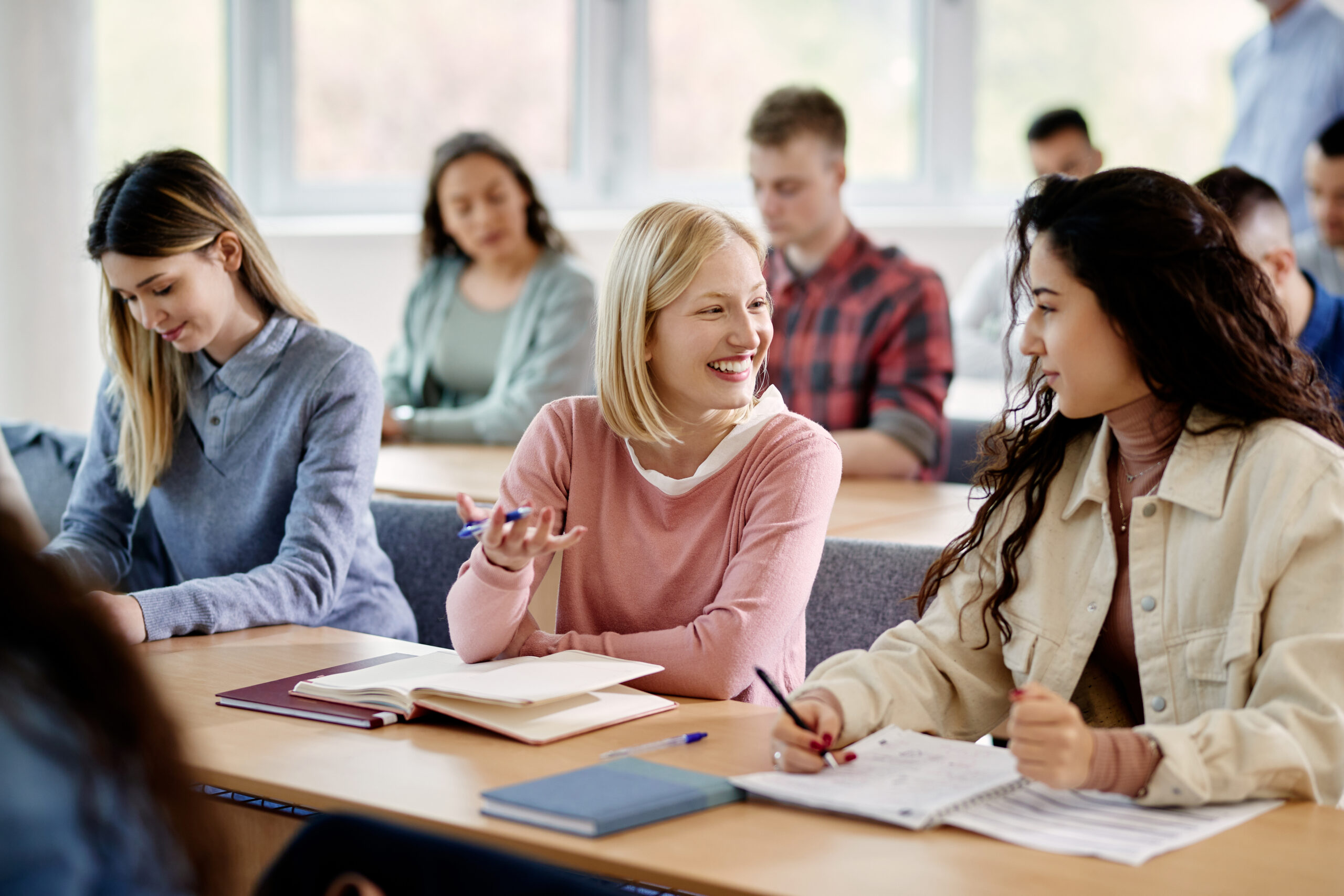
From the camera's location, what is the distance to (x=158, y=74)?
5066 millimetres

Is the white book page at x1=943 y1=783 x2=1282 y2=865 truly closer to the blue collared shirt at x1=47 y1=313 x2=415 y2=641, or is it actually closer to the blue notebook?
the blue notebook

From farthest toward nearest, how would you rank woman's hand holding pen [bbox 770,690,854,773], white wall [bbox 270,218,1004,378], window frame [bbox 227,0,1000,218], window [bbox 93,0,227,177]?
1. window frame [bbox 227,0,1000,218]
2. white wall [bbox 270,218,1004,378]
3. window [bbox 93,0,227,177]
4. woman's hand holding pen [bbox 770,690,854,773]

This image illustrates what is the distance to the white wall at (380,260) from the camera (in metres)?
5.20

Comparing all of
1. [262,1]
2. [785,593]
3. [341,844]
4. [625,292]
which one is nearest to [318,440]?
[625,292]

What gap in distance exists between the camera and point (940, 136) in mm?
5633

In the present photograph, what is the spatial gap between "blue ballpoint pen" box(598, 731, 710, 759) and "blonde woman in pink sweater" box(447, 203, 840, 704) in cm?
29

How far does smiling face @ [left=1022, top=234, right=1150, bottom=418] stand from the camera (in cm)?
145

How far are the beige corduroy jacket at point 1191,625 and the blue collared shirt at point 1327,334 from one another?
151cm

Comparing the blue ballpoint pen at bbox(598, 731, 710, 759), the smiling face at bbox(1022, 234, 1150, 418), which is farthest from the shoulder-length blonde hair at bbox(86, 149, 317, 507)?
the smiling face at bbox(1022, 234, 1150, 418)

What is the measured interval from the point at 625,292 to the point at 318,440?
0.59m

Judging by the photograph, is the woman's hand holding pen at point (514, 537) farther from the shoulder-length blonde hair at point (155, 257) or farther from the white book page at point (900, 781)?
the shoulder-length blonde hair at point (155, 257)

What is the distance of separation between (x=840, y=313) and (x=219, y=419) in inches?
62.8

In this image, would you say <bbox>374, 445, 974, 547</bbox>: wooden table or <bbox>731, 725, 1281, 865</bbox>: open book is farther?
<bbox>374, 445, 974, 547</bbox>: wooden table

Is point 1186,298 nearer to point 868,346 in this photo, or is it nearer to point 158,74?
point 868,346
